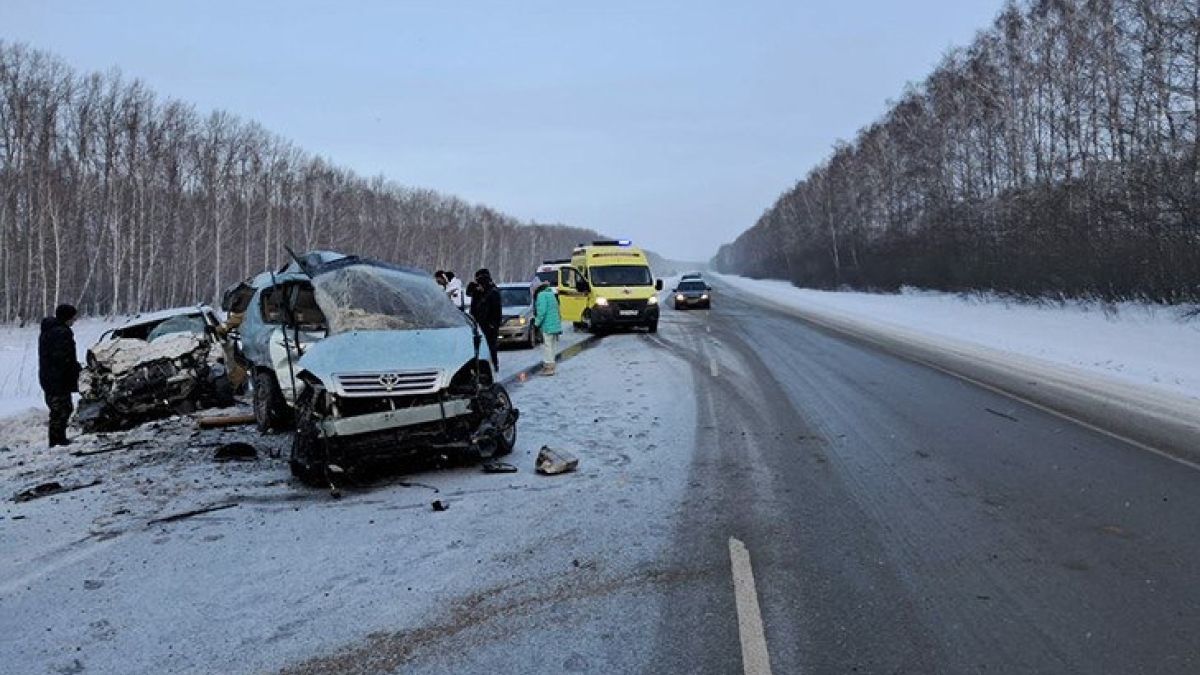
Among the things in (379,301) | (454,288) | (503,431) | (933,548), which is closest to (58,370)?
(379,301)

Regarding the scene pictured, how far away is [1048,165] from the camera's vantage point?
32875 mm

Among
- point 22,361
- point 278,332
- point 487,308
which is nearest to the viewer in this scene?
point 278,332

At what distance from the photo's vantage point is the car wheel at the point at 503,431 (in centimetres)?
703

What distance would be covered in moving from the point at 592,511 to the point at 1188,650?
3457 mm

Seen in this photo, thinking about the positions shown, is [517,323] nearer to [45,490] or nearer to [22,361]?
[45,490]

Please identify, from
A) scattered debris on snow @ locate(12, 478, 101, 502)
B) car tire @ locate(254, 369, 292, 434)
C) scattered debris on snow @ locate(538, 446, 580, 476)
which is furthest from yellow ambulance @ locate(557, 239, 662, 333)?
scattered debris on snow @ locate(12, 478, 101, 502)

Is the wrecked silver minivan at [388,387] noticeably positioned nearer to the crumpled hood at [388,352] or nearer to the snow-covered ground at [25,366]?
the crumpled hood at [388,352]

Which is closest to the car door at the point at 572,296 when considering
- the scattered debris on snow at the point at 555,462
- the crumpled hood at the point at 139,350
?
the crumpled hood at the point at 139,350

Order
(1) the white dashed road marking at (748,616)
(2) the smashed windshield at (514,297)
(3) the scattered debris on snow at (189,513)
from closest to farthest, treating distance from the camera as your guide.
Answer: (1) the white dashed road marking at (748,616) < (3) the scattered debris on snow at (189,513) < (2) the smashed windshield at (514,297)

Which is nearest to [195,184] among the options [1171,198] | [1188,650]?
[1171,198]

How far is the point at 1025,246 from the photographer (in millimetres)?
27703

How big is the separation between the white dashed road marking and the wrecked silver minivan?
2.98 meters

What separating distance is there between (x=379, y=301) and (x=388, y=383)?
4.89 ft

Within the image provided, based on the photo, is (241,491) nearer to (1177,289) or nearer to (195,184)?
(1177,289)
